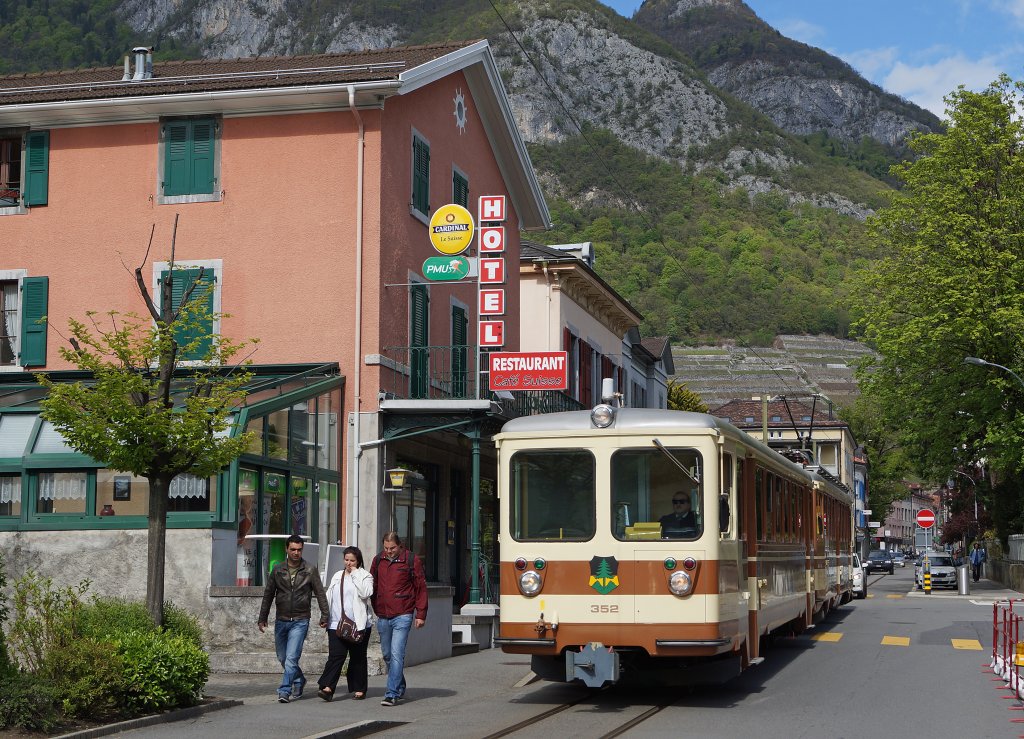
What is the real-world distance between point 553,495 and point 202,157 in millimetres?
13159

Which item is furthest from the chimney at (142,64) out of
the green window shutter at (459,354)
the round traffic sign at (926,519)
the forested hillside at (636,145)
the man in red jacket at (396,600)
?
the forested hillside at (636,145)

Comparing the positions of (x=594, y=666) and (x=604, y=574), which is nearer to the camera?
(x=594, y=666)

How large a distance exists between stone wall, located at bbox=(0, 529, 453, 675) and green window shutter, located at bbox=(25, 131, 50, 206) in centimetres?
853

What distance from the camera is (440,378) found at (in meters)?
25.7

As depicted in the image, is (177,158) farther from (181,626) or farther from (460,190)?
(181,626)

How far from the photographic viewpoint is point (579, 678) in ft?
41.7

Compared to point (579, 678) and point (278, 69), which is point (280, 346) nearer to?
point (278, 69)

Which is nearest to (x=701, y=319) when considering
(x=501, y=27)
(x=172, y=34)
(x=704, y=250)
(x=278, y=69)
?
(x=704, y=250)

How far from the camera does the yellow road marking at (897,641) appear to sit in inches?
865

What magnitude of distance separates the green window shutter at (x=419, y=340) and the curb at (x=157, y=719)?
38.9 ft

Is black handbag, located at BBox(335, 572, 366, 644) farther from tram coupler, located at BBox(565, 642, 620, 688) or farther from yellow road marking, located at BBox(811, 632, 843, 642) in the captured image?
yellow road marking, located at BBox(811, 632, 843, 642)

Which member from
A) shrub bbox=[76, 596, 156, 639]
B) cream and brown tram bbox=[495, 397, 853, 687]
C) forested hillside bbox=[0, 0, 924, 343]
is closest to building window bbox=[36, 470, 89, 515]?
shrub bbox=[76, 596, 156, 639]

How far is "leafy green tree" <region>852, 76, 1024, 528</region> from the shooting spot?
40.2m

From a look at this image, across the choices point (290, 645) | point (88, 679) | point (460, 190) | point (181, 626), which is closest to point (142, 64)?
point (460, 190)
